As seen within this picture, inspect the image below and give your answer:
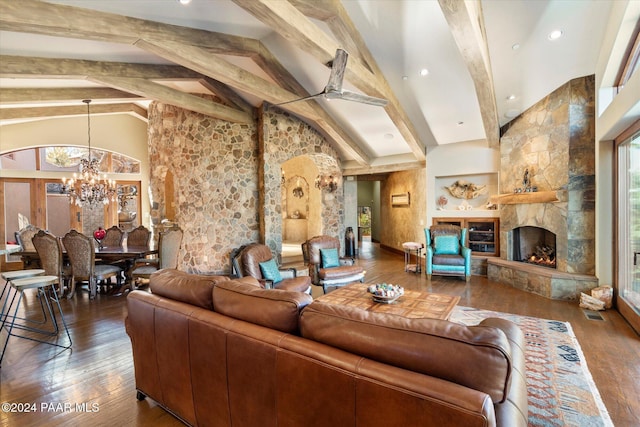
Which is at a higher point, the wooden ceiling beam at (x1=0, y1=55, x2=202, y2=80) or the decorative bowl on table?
the wooden ceiling beam at (x1=0, y1=55, x2=202, y2=80)

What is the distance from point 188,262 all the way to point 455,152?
6541mm

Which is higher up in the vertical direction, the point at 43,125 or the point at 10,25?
the point at 43,125

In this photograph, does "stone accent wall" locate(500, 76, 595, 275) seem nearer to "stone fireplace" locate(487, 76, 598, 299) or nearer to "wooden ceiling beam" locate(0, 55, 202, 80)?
"stone fireplace" locate(487, 76, 598, 299)

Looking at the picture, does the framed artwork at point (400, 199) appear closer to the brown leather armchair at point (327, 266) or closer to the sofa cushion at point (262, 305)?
the brown leather armchair at point (327, 266)

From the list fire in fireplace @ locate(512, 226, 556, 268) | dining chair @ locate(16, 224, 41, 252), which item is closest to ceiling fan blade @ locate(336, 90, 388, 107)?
fire in fireplace @ locate(512, 226, 556, 268)

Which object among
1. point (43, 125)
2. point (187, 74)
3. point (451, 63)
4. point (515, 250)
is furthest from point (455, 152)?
point (43, 125)

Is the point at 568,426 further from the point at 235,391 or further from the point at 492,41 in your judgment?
the point at 492,41

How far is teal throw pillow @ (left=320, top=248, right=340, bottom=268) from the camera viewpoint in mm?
5156

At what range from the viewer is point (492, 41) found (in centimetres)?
397

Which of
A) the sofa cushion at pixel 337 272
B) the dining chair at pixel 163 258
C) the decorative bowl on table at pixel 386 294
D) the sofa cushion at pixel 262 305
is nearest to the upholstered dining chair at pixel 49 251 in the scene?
the dining chair at pixel 163 258

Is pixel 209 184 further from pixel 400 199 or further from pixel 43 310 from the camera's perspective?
pixel 400 199

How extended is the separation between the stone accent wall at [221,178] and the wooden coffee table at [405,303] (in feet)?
11.1

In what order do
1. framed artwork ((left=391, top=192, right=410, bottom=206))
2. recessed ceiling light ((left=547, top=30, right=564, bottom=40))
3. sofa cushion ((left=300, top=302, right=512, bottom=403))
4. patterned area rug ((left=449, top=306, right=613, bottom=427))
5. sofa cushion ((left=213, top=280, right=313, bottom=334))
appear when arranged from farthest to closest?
framed artwork ((left=391, top=192, right=410, bottom=206)) < recessed ceiling light ((left=547, top=30, right=564, bottom=40)) < patterned area rug ((left=449, top=306, right=613, bottom=427)) < sofa cushion ((left=213, top=280, right=313, bottom=334)) < sofa cushion ((left=300, top=302, right=512, bottom=403))

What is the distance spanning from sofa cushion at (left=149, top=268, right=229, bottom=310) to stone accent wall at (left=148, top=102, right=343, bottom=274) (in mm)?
4413
